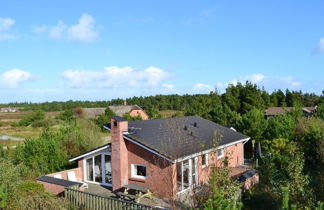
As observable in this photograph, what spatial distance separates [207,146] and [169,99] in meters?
89.5

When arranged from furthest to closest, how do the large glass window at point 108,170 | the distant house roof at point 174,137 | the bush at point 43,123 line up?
the bush at point 43,123 < the large glass window at point 108,170 < the distant house roof at point 174,137

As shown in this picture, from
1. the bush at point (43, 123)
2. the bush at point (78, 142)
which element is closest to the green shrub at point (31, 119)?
the bush at point (43, 123)

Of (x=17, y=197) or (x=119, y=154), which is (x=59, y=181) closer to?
(x=119, y=154)

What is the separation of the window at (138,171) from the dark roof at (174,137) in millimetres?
1759

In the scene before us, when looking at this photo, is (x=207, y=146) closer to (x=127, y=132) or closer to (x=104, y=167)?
(x=127, y=132)

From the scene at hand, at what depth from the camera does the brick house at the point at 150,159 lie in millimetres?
15531

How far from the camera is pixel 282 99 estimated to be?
63.8 meters

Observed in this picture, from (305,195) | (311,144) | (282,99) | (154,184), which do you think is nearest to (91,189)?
(154,184)

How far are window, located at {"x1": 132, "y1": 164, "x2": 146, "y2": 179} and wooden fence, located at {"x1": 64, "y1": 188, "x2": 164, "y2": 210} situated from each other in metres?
4.09

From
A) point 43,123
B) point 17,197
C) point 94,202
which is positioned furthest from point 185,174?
point 43,123

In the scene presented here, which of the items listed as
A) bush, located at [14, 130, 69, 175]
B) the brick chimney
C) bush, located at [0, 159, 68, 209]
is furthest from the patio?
bush, located at [0, 159, 68, 209]

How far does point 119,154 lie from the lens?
1673 centimetres

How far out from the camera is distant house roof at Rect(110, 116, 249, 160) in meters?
15.2

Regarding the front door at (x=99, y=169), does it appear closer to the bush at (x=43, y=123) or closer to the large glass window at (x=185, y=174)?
the large glass window at (x=185, y=174)
